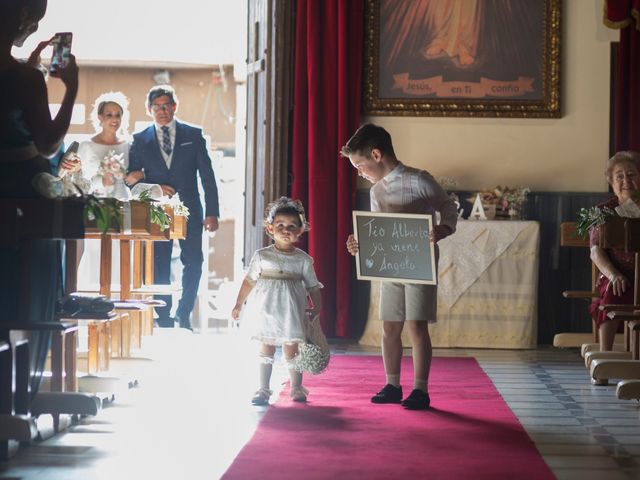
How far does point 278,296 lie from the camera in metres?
4.33

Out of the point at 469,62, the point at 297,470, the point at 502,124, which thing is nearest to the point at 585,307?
the point at 502,124

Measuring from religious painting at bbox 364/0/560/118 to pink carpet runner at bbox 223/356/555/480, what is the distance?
2711 mm

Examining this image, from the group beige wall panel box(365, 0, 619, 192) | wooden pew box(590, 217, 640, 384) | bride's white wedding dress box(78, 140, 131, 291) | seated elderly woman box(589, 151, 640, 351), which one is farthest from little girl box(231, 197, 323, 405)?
beige wall panel box(365, 0, 619, 192)

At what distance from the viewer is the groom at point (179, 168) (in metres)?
6.70

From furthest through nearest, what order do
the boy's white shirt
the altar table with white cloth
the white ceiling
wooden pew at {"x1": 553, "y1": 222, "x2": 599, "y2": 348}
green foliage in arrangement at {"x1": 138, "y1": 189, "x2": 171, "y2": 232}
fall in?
the white ceiling
the altar table with white cloth
wooden pew at {"x1": 553, "y1": 222, "x2": 599, "y2": 348}
green foliage in arrangement at {"x1": 138, "y1": 189, "x2": 171, "y2": 232}
the boy's white shirt

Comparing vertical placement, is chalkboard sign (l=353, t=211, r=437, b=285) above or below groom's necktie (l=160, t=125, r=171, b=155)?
below

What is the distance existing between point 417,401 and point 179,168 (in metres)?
3.16

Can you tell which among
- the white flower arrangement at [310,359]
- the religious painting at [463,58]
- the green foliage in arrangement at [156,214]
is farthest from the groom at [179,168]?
the white flower arrangement at [310,359]

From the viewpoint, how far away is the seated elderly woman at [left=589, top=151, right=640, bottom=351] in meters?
5.13

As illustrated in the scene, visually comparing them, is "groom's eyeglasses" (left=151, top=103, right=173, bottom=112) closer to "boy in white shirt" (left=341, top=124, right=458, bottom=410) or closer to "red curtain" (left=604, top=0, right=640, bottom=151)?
"boy in white shirt" (left=341, top=124, right=458, bottom=410)

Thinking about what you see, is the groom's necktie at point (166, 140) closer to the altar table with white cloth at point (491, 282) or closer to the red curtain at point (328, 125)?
the red curtain at point (328, 125)

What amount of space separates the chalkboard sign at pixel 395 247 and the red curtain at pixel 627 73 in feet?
10.7

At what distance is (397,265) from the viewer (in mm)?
4215

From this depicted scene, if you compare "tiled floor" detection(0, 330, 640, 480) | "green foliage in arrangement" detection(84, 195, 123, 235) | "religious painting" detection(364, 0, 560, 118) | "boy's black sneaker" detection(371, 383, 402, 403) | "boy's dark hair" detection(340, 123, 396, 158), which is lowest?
"tiled floor" detection(0, 330, 640, 480)
